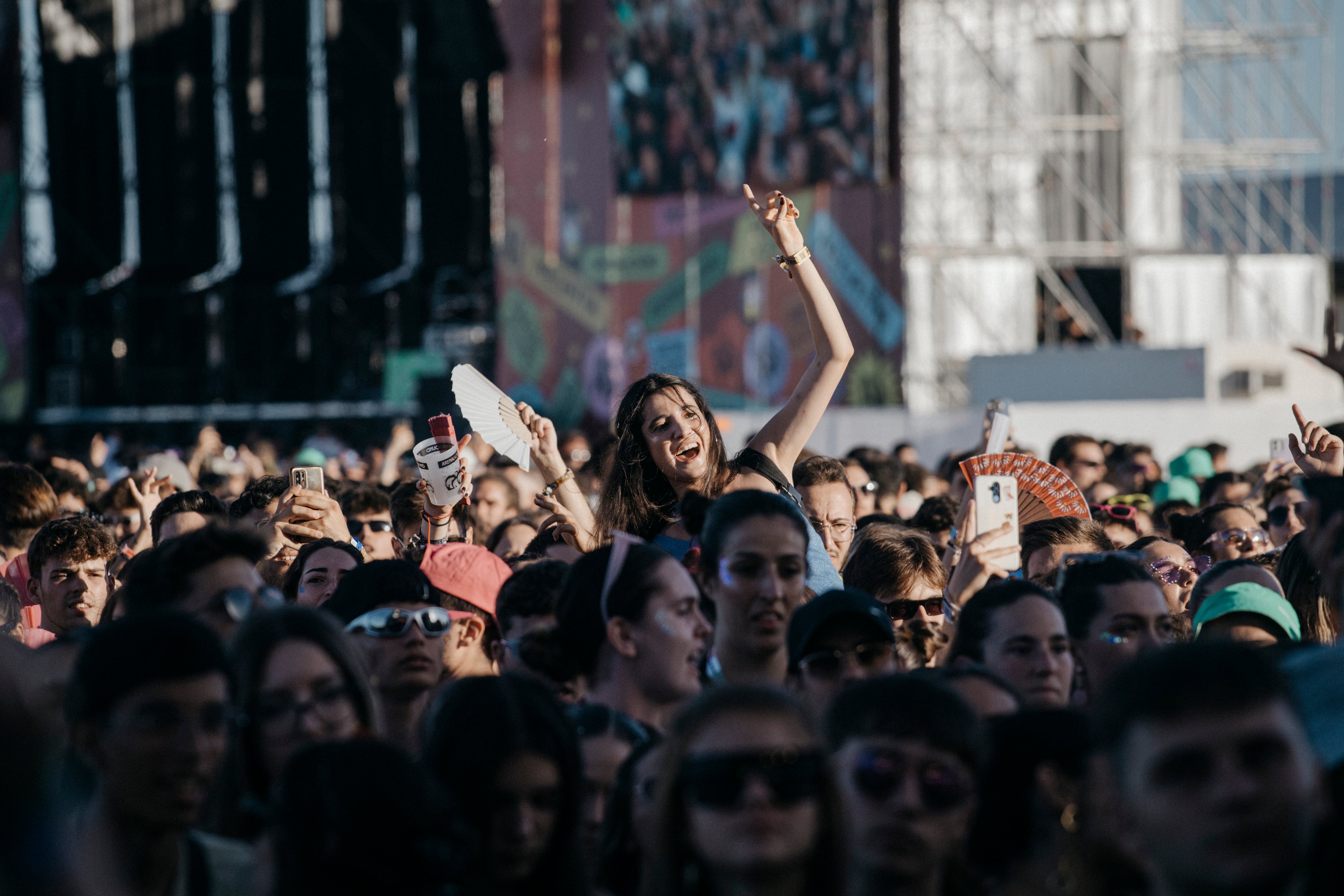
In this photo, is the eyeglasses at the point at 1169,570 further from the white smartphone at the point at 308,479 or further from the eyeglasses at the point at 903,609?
the white smartphone at the point at 308,479

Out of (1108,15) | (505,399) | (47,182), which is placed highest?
(1108,15)

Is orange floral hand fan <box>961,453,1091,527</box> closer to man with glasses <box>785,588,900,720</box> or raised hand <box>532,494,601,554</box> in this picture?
raised hand <box>532,494,601,554</box>

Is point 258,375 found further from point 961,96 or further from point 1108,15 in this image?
point 1108,15

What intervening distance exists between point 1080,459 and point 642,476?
4817 mm

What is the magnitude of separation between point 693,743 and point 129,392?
1907cm

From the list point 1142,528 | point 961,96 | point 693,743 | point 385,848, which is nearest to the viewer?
point 385,848

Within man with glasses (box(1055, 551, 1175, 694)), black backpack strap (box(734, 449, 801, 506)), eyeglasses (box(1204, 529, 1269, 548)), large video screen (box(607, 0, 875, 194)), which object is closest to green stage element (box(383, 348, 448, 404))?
large video screen (box(607, 0, 875, 194))

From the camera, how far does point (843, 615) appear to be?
3.37 m

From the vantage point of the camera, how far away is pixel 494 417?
5117mm

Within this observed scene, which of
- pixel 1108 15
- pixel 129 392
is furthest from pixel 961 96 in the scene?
pixel 129 392

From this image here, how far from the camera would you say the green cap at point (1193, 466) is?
33.2 feet

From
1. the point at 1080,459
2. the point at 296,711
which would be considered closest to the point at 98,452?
the point at 1080,459

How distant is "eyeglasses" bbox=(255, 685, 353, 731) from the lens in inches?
110

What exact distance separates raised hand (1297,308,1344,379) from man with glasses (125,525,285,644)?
2.53 meters
